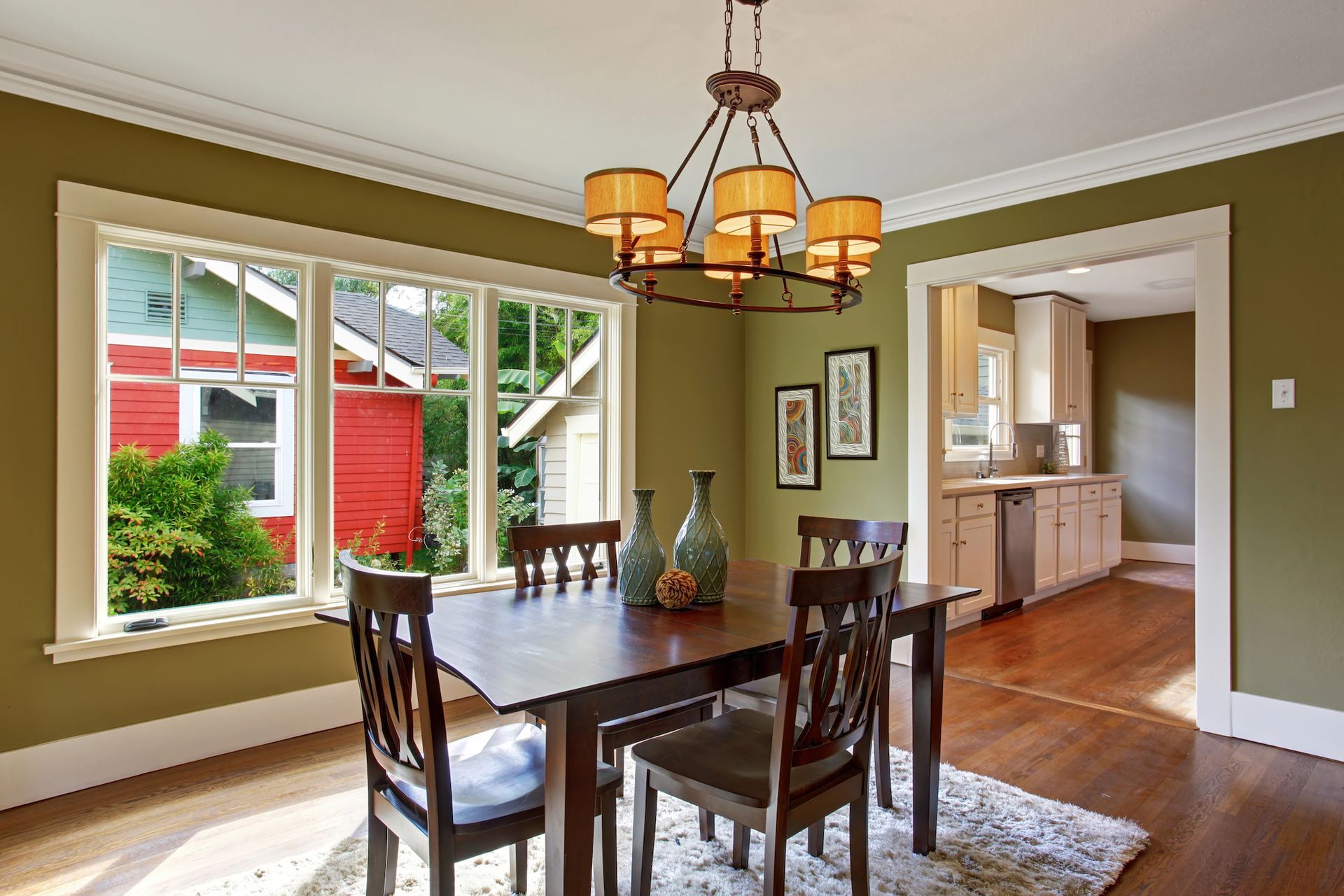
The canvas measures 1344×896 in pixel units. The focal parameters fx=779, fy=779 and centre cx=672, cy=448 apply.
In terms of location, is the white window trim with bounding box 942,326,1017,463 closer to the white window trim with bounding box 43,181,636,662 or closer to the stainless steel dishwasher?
the stainless steel dishwasher

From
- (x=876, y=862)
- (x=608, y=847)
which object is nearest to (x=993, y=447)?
(x=876, y=862)

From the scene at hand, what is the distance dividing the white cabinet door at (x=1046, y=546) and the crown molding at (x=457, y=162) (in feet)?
9.50

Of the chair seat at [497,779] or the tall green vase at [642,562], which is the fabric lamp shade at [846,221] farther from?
the chair seat at [497,779]

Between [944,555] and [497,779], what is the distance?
340cm

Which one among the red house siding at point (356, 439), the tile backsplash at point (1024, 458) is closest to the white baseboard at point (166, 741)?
the red house siding at point (356, 439)

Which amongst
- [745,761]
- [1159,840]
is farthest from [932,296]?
[745,761]

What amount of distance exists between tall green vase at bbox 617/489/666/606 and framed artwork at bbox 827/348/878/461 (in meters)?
2.50

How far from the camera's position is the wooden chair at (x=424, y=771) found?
1.56 m

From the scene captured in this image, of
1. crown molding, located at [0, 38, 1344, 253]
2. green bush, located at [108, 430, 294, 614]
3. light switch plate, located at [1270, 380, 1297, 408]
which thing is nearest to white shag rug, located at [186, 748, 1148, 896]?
green bush, located at [108, 430, 294, 614]

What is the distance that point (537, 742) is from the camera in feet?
6.63

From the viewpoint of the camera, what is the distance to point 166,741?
295cm

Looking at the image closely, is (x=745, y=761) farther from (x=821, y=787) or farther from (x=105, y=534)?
(x=105, y=534)

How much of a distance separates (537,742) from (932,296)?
10.8 feet

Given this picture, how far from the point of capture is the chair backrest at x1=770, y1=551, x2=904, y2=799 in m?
1.67
